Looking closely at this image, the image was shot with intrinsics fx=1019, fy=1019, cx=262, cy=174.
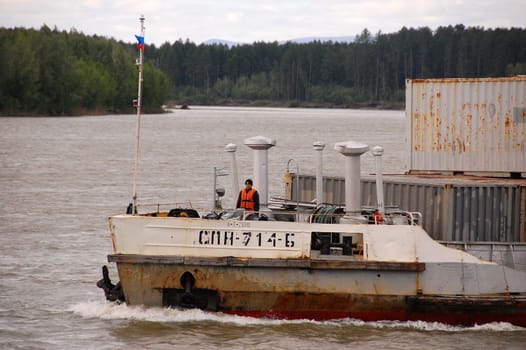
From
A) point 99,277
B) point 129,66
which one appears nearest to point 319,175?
point 99,277

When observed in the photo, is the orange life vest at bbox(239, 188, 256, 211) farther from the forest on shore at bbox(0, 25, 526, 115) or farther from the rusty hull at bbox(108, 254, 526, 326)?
the forest on shore at bbox(0, 25, 526, 115)

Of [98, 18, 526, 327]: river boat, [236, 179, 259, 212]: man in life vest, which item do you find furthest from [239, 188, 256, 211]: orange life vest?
[98, 18, 526, 327]: river boat

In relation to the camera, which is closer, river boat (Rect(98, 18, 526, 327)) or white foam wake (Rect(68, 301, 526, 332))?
river boat (Rect(98, 18, 526, 327))

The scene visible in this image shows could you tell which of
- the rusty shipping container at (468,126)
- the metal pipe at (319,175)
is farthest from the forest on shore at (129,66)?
the metal pipe at (319,175)

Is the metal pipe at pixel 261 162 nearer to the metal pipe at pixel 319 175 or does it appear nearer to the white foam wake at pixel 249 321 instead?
the metal pipe at pixel 319 175

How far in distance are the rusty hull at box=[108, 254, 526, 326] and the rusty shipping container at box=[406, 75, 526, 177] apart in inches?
150

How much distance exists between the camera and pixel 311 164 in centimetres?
5169

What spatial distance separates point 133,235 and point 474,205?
19.8 feet

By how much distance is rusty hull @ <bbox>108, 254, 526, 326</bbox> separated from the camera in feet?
56.3

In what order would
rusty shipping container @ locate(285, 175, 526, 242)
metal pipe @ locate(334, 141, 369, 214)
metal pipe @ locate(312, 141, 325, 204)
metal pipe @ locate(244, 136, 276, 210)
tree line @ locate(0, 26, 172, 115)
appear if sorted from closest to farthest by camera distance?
metal pipe @ locate(334, 141, 369, 214), rusty shipping container @ locate(285, 175, 526, 242), metal pipe @ locate(312, 141, 325, 204), metal pipe @ locate(244, 136, 276, 210), tree line @ locate(0, 26, 172, 115)

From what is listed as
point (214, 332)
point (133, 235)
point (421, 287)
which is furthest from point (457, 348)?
point (133, 235)

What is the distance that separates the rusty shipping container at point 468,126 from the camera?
2014cm

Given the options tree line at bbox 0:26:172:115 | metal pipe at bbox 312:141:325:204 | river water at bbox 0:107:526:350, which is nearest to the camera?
river water at bbox 0:107:526:350

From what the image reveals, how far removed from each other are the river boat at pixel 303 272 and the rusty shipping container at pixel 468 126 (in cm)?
350
